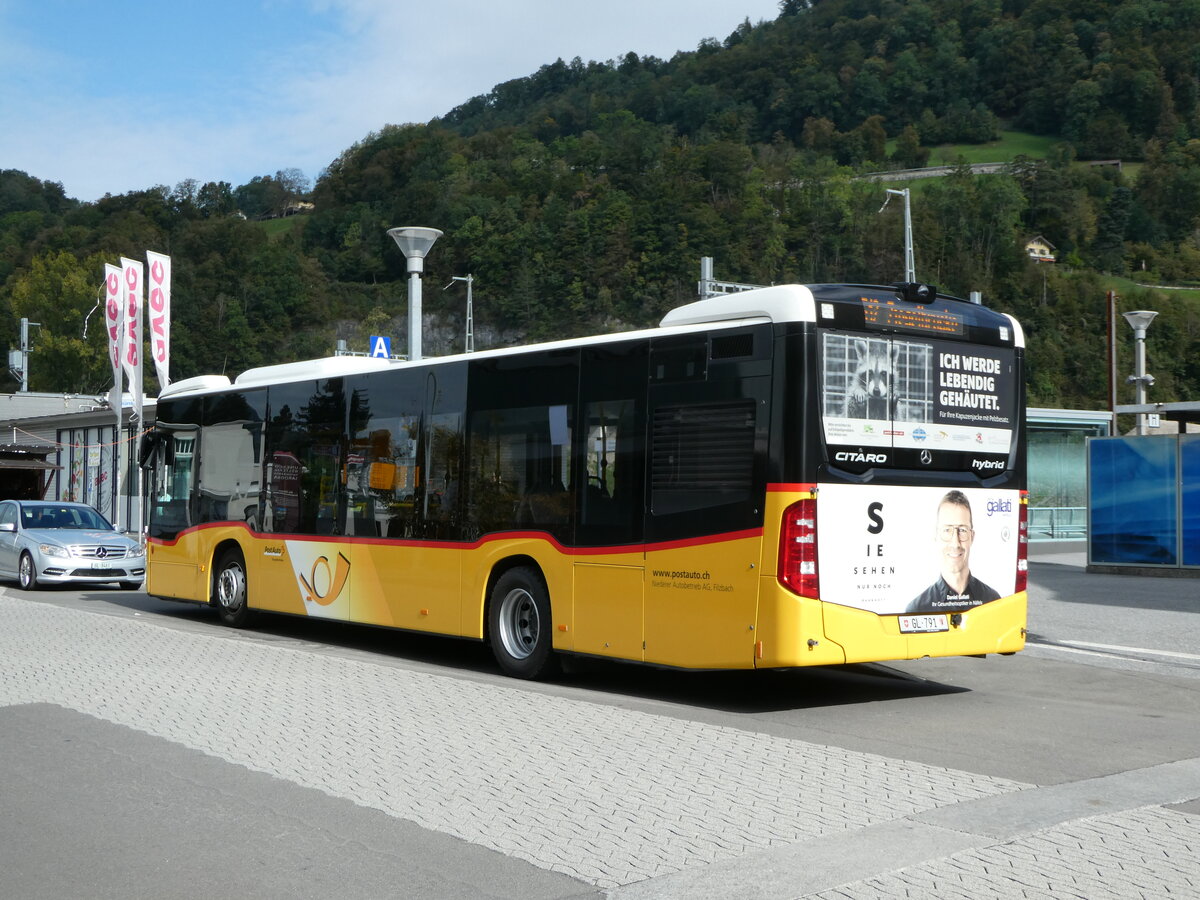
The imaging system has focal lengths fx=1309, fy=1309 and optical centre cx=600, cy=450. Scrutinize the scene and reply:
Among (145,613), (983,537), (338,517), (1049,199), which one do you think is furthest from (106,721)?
(1049,199)

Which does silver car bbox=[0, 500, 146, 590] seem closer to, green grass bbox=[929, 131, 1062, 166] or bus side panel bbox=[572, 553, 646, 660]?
bus side panel bbox=[572, 553, 646, 660]

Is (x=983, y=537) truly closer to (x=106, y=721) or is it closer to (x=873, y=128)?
(x=106, y=721)

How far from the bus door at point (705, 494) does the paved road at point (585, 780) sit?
24.8 inches

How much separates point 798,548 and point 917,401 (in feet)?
5.33

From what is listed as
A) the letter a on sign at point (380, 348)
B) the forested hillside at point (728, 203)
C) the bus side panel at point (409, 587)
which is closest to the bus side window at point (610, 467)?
the bus side panel at point (409, 587)

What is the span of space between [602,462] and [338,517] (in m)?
4.21

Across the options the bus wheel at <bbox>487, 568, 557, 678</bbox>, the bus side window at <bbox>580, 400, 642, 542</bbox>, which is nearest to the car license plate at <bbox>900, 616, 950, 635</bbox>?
the bus side window at <bbox>580, 400, 642, 542</bbox>

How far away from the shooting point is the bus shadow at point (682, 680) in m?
10.4

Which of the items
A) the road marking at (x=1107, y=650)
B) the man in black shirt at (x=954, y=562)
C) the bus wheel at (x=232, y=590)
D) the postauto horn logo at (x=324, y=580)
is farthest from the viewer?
the bus wheel at (x=232, y=590)

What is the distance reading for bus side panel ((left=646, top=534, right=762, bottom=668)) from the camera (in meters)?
9.20

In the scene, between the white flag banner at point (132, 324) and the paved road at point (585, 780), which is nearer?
the paved road at point (585, 780)

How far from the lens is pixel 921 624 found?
9734 mm

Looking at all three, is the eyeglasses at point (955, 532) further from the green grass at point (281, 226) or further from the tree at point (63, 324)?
the green grass at point (281, 226)

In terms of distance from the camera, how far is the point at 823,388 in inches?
363
